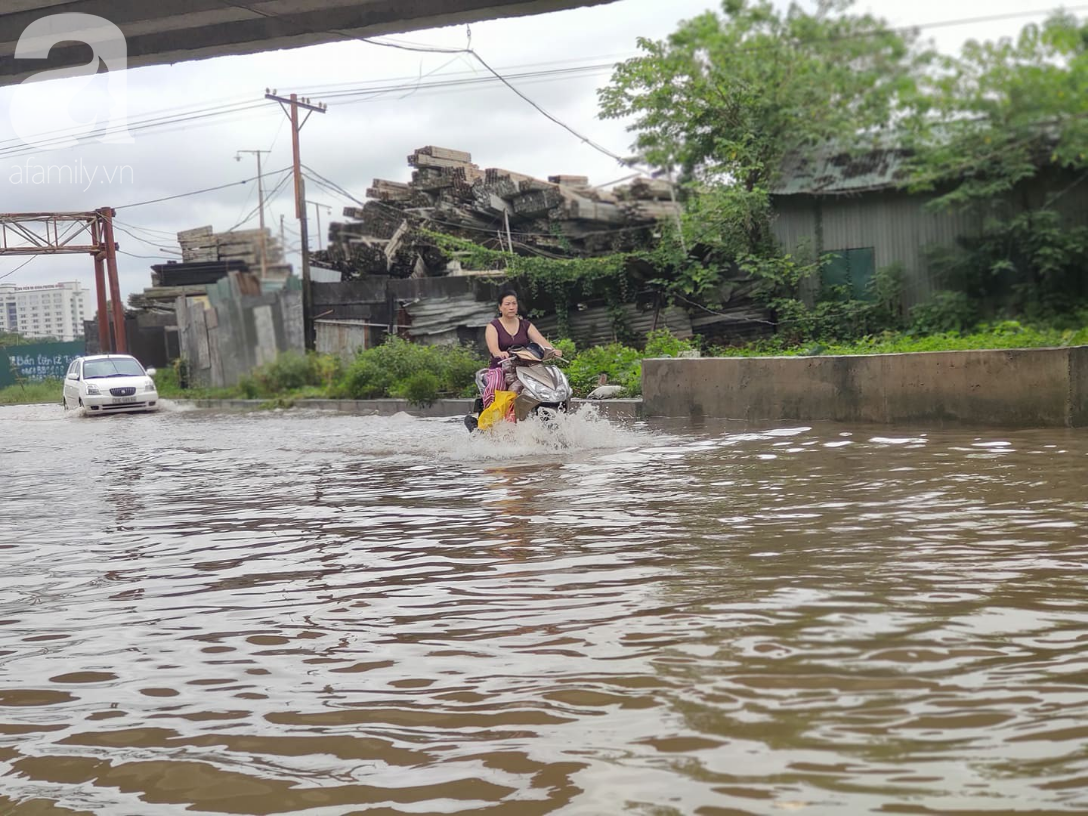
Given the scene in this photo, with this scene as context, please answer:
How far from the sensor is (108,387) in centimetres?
2488

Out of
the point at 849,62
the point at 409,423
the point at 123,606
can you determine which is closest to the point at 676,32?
the point at 849,62

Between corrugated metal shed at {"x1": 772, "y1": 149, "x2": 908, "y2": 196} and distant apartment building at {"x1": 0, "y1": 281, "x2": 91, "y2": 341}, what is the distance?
74.2 feet

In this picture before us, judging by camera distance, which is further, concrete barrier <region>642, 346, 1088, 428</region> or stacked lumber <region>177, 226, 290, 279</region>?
stacked lumber <region>177, 226, 290, 279</region>

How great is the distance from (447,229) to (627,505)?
74.9 feet

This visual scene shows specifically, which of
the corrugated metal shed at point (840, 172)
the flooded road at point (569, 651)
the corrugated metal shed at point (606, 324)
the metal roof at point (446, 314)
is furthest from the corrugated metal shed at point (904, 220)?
the flooded road at point (569, 651)

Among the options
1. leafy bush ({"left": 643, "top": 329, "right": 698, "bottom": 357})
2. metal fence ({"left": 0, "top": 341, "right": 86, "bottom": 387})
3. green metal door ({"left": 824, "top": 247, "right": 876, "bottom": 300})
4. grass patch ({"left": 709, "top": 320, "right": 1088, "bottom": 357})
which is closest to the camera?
grass patch ({"left": 709, "top": 320, "right": 1088, "bottom": 357})

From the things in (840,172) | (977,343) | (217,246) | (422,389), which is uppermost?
(217,246)

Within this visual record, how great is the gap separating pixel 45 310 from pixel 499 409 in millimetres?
32174

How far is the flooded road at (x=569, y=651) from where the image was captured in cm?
266

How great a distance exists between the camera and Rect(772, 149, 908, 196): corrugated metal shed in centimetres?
2464

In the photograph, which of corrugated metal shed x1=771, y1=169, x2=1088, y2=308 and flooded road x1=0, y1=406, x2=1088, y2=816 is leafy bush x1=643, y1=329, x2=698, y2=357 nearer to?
corrugated metal shed x1=771, y1=169, x2=1088, y2=308

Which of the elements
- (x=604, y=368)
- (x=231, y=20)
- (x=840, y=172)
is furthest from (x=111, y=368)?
(x=840, y=172)

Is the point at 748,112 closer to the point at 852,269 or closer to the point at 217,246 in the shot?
the point at 852,269

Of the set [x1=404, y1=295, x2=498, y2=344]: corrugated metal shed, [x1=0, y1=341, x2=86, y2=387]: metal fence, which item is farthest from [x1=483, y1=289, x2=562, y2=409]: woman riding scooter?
[x1=0, y1=341, x2=86, y2=387]: metal fence
